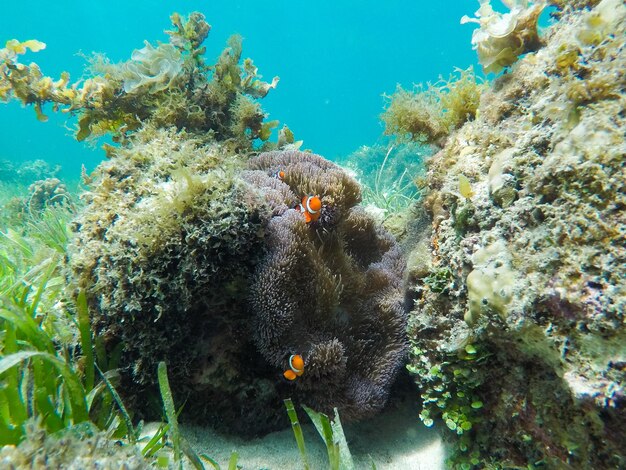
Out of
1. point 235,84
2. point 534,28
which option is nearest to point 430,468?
point 534,28

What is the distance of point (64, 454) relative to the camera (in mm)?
1503

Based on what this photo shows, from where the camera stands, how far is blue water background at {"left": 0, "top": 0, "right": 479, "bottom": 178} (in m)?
80.0

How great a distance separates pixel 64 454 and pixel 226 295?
1.25 meters

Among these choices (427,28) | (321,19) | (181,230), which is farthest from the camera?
(321,19)

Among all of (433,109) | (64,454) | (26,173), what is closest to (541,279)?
(64,454)

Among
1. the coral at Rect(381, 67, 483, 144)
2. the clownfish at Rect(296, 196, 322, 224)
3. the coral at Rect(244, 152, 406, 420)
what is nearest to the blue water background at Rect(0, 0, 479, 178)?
the coral at Rect(381, 67, 483, 144)

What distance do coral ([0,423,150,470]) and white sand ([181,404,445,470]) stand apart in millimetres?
1015

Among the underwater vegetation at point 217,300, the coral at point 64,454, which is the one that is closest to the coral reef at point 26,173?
the underwater vegetation at point 217,300

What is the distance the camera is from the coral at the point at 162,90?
13.3 ft

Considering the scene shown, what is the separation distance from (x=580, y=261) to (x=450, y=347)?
962 millimetres

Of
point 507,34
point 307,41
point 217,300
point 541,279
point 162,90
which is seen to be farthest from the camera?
point 307,41

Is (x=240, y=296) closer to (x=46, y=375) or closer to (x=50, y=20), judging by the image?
(x=46, y=375)

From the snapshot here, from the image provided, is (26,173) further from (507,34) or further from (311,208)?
(507,34)

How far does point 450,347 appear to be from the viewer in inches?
87.8
